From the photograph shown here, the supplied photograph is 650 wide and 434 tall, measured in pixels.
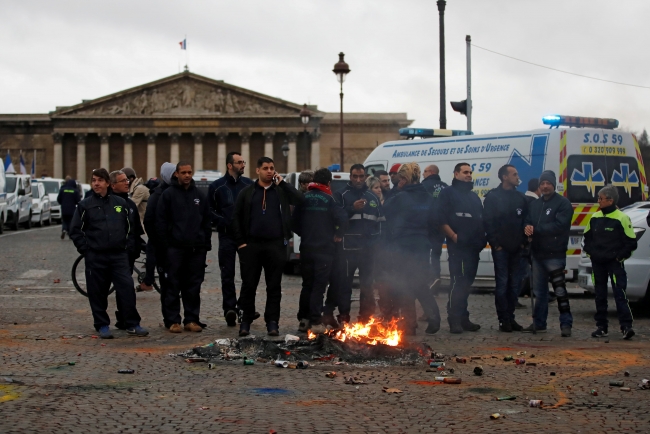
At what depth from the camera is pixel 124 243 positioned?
10.4 metres

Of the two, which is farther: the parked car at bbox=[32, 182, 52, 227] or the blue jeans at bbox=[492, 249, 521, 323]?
the parked car at bbox=[32, 182, 52, 227]

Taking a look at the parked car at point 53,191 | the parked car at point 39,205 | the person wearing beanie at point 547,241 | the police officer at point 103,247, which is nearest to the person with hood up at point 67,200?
the parked car at point 39,205

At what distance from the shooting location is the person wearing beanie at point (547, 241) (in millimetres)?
10789

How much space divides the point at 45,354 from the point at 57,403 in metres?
2.31

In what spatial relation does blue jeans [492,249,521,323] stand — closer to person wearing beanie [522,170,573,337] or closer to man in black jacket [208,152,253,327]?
person wearing beanie [522,170,573,337]

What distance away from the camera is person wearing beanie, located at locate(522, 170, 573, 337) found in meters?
10.8

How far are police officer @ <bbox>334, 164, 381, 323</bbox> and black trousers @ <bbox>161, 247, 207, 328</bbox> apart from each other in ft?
5.06

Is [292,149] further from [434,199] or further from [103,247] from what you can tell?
[103,247]

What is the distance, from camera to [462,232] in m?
10.8

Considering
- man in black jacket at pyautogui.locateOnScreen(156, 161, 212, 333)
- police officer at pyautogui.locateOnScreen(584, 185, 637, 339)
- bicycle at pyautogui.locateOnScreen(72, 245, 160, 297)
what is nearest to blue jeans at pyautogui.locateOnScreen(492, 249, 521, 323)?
police officer at pyautogui.locateOnScreen(584, 185, 637, 339)

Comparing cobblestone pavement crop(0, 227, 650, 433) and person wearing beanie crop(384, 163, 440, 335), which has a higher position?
person wearing beanie crop(384, 163, 440, 335)

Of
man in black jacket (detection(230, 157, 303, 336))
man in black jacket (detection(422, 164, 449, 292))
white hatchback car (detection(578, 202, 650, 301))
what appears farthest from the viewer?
white hatchback car (detection(578, 202, 650, 301))

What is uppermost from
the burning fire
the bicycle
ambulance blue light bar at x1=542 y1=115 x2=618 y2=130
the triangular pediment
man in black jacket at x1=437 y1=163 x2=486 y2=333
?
the triangular pediment

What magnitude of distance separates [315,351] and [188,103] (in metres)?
80.9
